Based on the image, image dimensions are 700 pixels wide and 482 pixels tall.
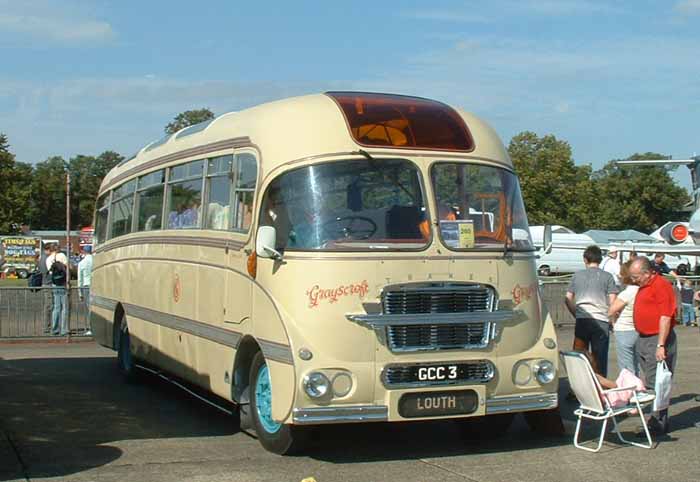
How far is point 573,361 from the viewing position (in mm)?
9992

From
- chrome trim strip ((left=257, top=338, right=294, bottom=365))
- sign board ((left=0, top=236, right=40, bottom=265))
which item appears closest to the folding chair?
chrome trim strip ((left=257, top=338, right=294, bottom=365))

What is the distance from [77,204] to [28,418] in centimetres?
11174

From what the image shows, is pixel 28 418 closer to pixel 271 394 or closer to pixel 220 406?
pixel 220 406

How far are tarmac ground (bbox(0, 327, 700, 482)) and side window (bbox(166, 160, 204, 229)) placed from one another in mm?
2221

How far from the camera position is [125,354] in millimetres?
15430

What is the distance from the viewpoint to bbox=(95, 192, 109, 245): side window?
17375 mm

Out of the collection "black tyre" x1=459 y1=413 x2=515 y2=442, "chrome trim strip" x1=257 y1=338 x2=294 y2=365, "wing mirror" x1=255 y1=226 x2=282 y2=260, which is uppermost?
"wing mirror" x1=255 y1=226 x2=282 y2=260

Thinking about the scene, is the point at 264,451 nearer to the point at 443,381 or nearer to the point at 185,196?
the point at 443,381

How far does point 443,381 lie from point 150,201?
6.23 metres

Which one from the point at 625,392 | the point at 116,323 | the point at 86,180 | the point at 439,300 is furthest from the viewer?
the point at 86,180

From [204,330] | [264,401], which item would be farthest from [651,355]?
[204,330]

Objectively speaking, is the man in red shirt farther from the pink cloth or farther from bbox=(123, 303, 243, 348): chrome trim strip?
bbox=(123, 303, 243, 348): chrome trim strip

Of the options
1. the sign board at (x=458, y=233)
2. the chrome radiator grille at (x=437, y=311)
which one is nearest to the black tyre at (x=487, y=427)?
the chrome radiator grille at (x=437, y=311)

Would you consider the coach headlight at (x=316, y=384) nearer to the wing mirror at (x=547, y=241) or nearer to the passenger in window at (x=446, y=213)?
the passenger in window at (x=446, y=213)
